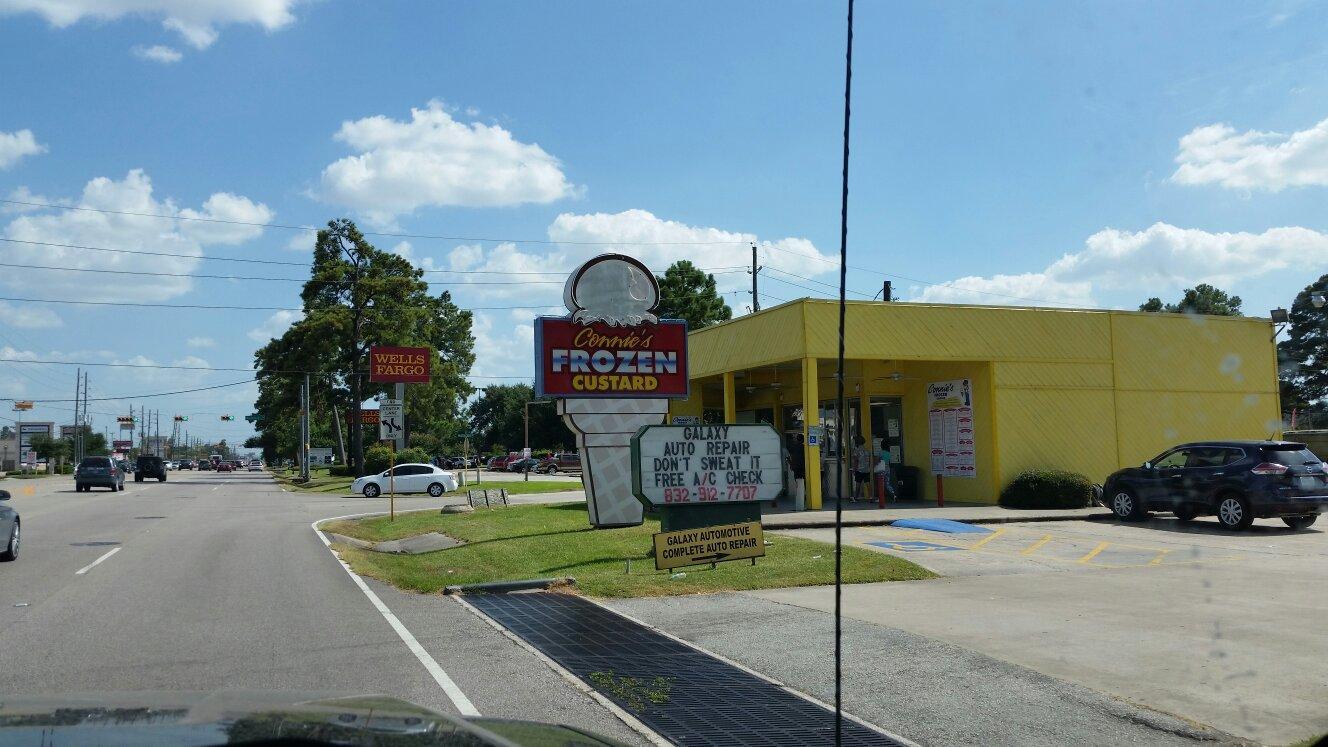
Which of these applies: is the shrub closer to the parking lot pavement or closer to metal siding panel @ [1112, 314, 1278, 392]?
metal siding panel @ [1112, 314, 1278, 392]

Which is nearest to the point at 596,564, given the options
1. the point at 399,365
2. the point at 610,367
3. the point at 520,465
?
the point at 610,367

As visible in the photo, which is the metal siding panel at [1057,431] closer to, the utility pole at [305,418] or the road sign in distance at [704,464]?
the road sign in distance at [704,464]

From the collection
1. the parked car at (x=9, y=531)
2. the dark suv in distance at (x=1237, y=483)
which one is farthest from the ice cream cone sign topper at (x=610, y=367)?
the dark suv in distance at (x=1237, y=483)

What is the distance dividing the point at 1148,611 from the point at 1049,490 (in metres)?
13.5

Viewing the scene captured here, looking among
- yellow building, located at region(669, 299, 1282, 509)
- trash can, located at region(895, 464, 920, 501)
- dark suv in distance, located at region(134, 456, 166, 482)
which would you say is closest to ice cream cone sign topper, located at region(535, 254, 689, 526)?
yellow building, located at region(669, 299, 1282, 509)

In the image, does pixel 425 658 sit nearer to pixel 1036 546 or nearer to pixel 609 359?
pixel 1036 546

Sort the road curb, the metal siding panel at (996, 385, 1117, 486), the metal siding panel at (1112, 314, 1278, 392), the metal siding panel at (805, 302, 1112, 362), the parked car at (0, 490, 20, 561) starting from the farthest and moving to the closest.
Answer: the metal siding panel at (1112, 314, 1278, 392), the metal siding panel at (996, 385, 1117, 486), the metal siding panel at (805, 302, 1112, 362), the road curb, the parked car at (0, 490, 20, 561)

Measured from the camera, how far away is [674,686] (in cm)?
749

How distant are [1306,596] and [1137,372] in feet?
53.2

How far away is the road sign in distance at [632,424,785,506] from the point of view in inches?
586

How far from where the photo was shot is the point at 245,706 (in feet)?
8.70

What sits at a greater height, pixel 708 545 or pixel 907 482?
pixel 907 482

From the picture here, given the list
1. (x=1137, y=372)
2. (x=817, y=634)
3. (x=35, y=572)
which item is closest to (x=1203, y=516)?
(x=1137, y=372)

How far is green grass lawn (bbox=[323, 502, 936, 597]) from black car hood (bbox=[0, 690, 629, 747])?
941 centimetres
